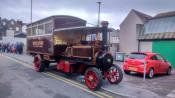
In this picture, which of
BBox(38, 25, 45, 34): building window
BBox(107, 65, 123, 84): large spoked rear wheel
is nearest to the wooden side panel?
BBox(38, 25, 45, 34): building window

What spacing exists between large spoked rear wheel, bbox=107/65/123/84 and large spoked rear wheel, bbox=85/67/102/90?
1.26 meters

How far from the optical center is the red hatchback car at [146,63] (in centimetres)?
1460

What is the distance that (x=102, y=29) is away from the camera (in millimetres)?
10859

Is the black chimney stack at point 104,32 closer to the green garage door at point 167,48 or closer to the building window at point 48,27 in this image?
the building window at point 48,27

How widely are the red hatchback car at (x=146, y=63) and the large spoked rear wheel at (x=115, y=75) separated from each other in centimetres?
347

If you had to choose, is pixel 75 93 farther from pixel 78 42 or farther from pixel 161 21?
pixel 161 21

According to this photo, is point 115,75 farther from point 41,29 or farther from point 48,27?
point 41,29

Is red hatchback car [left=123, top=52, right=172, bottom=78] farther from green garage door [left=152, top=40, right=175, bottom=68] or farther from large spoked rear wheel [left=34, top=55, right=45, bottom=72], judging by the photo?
green garage door [left=152, top=40, right=175, bottom=68]

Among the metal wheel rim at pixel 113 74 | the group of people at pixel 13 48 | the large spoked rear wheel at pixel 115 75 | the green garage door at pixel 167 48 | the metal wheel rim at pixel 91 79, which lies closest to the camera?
the metal wheel rim at pixel 91 79

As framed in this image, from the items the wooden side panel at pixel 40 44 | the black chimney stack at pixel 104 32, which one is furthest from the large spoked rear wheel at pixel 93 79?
the wooden side panel at pixel 40 44

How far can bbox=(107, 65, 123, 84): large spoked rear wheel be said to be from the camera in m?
11.1

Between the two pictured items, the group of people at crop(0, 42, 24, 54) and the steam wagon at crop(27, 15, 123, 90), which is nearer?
the steam wagon at crop(27, 15, 123, 90)

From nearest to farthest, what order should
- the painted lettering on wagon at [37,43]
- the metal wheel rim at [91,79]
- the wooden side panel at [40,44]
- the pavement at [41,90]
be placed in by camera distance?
the pavement at [41,90], the metal wheel rim at [91,79], the wooden side panel at [40,44], the painted lettering on wagon at [37,43]

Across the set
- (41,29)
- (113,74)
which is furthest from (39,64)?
(113,74)
